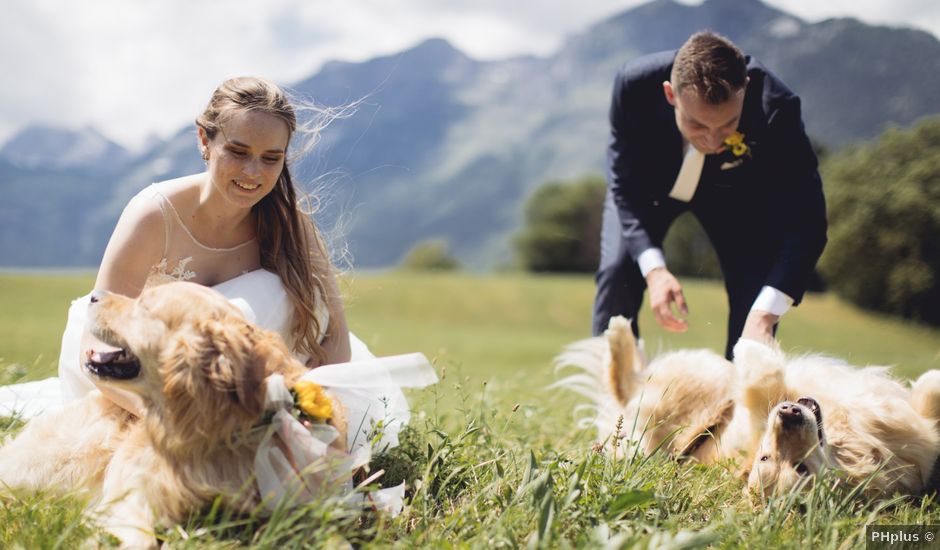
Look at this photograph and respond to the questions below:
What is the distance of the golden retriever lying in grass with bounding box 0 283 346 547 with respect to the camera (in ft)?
8.42

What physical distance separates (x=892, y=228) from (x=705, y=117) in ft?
129

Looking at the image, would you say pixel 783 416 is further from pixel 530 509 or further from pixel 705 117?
pixel 705 117

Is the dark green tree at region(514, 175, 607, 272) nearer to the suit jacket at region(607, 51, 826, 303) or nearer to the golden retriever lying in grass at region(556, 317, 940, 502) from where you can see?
the suit jacket at region(607, 51, 826, 303)

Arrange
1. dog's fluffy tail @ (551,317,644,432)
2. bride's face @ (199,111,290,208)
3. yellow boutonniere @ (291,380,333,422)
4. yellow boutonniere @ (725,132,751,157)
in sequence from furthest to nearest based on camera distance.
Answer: dog's fluffy tail @ (551,317,644,432), yellow boutonniere @ (725,132,751,157), bride's face @ (199,111,290,208), yellow boutonniere @ (291,380,333,422)

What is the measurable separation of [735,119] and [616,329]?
1628mm

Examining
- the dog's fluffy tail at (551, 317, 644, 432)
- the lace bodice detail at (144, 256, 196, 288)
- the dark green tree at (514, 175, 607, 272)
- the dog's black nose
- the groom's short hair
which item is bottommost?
the dark green tree at (514, 175, 607, 272)

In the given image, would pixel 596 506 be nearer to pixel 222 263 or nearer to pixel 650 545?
pixel 650 545

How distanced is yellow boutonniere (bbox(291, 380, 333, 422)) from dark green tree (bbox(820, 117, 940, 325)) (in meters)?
37.8

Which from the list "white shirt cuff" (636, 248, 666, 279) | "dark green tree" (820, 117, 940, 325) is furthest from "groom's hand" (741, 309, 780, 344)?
"dark green tree" (820, 117, 940, 325)

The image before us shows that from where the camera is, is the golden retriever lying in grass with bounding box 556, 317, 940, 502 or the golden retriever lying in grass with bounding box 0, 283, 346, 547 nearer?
the golden retriever lying in grass with bounding box 0, 283, 346, 547

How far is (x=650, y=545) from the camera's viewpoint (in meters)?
2.24

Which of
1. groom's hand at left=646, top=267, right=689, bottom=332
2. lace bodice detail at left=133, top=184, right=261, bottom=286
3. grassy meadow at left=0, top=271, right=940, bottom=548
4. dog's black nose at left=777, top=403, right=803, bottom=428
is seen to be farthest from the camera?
groom's hand at left=646, top=267, right=689, bottom=332

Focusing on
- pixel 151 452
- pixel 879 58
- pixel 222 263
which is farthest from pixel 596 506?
pixel 879 58

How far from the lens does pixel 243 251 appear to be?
4262 millimetres
